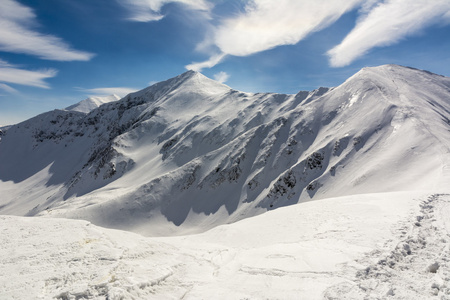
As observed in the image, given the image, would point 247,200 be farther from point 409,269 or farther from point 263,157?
point 409,269

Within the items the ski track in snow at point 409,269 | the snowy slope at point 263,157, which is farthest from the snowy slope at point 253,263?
the snowy slope at point 263,157

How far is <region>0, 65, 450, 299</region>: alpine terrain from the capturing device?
31.7 feet

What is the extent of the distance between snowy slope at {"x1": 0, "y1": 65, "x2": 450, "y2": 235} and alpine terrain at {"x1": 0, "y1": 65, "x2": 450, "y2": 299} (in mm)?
539

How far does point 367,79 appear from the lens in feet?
309

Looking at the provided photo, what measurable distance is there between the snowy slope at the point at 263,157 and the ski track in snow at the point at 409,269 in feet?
55.6

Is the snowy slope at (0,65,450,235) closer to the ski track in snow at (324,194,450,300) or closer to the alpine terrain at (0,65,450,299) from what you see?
the alpine terrain at (0,65,450,299)

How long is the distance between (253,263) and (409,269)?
21.3 feet

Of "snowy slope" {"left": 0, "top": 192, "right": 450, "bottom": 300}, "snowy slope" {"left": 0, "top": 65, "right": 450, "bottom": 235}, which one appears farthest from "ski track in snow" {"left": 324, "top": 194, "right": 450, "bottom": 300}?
"snowy slope" {"left": 0, "top": 65, "right": 450, "bottom": 235}

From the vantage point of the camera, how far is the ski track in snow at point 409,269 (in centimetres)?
824

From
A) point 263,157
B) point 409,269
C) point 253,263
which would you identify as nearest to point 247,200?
point 263,157

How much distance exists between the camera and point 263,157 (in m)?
88.8

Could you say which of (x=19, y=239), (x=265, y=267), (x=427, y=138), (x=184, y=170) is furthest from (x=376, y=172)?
(x=184, y=170)

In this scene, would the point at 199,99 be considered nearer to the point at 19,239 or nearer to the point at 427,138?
the point at 427,138

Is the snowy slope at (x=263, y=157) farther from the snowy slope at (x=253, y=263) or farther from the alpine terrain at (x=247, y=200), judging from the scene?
the snowy slope at (x=253, y=263)
